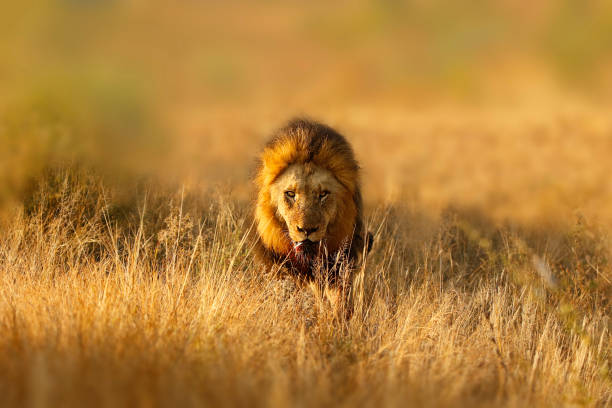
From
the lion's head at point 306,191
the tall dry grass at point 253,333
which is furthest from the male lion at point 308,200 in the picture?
the tall dry grass at point 253,333

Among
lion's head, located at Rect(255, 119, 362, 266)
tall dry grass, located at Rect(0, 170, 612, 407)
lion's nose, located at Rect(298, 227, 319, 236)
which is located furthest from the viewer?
lion's head, located at Rect(255, 119, 362, 266)

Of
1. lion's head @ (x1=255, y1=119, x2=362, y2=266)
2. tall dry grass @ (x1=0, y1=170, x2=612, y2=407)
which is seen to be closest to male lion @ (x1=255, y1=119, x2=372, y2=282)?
lion's head @ (x1=255, y1=119, x2=362, y2=266)

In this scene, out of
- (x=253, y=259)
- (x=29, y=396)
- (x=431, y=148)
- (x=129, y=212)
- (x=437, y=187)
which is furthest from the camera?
(x=431, y=148)

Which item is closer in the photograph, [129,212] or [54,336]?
[54,336]

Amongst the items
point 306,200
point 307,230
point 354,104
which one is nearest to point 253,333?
point 307,230

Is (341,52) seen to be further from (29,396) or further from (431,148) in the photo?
(29,396)

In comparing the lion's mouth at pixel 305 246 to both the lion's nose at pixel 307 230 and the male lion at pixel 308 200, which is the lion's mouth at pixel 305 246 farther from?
the lion's nose at pixel 307 230

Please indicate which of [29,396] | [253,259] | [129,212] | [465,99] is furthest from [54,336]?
[465,99]

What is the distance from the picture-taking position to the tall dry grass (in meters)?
2.57

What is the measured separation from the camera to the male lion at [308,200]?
3969 millimetres

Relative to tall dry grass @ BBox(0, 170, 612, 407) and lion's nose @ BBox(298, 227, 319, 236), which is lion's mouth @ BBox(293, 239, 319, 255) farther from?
tall dry grass @ BBox(0, 170, 612, 407)

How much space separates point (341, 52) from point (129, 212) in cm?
1256

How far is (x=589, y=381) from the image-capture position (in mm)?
3912

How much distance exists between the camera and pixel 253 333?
11.3 ft
